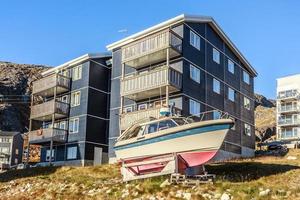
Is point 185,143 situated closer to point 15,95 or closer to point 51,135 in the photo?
point 51,135

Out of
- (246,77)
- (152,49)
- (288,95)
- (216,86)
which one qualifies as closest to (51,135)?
(152,49)

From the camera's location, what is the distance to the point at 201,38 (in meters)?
40.4

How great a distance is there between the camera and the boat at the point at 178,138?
20906mm

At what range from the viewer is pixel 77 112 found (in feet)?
148

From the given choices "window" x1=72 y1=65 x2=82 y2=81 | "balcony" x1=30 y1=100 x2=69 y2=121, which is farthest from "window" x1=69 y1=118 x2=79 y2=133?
"window" x1=72 y1=65 x2=82 y2=81

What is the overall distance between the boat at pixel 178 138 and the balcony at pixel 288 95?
59.3 metres

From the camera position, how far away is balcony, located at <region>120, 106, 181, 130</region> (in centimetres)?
3383

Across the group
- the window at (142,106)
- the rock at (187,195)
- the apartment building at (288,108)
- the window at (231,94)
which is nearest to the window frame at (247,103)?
the window at (231,94)

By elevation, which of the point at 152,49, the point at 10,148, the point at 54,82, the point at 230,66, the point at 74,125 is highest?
the point at 230,66

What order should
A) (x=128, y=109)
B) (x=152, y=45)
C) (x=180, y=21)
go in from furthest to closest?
(x=128, y=109)
(x=180, y=21)
(x=152, y=45)

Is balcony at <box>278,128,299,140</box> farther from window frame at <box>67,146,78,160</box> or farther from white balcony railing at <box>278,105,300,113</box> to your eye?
window frame at <box>67,146,78,160</box>

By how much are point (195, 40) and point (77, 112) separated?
14618mm

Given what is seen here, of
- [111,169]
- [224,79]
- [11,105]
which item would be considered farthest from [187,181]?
[11,105]

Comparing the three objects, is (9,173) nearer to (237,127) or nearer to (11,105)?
(237,127)
